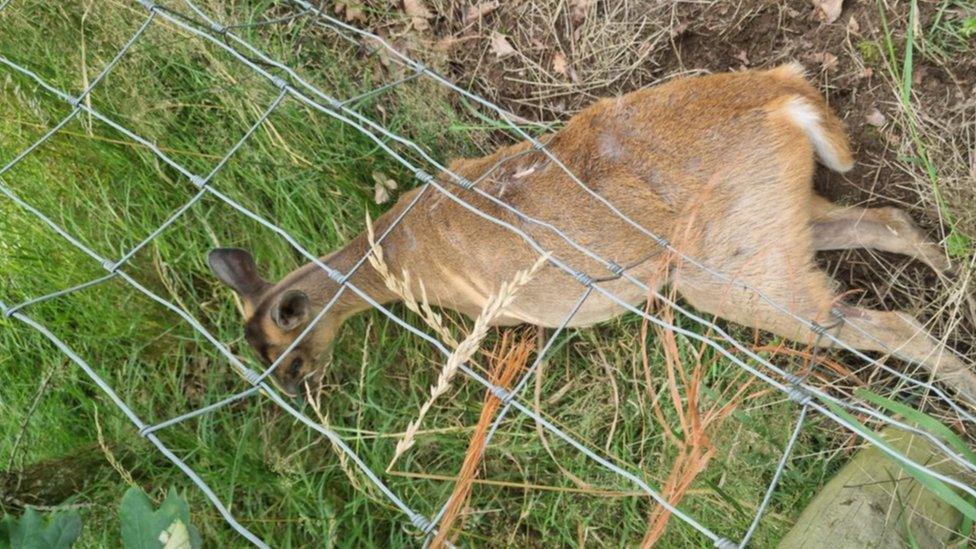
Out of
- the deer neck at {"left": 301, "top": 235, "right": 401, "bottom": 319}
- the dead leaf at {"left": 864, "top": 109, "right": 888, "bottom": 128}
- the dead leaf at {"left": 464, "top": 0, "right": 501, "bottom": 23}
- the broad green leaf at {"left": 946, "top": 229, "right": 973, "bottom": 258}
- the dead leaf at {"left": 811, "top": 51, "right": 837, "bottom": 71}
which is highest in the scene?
the dead leaf at {"left": 464, "top": 0, "right": 501, "bottom": 23}

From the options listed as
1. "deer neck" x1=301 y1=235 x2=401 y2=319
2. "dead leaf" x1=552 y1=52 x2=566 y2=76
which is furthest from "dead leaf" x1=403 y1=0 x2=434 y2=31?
"deer neck" x1=301 y1=235 x2=401 y2=319

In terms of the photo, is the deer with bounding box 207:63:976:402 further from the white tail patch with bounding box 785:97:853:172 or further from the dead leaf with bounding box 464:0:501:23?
the dead leaf with bounding box 464:0:501:23

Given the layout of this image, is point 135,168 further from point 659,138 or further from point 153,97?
point 659,138

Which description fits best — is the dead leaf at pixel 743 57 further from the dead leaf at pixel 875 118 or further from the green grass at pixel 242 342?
the green grass at pixel 242 342

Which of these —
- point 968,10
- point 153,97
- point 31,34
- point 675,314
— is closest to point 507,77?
point 675,314

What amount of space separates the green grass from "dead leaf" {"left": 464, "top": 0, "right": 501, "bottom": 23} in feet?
1.49

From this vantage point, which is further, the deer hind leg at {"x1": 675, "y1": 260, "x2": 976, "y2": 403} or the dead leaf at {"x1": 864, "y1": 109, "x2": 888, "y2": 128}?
the dead leaf at {"x1": 864, "y1": 109, "x2": 888, "y2": 128}

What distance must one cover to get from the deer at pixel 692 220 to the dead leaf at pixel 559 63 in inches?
24.1

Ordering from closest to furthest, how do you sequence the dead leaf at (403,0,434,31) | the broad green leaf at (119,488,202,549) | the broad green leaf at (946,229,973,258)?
1. the broad green leaf at (119,488,202,549)
2. the broad green leaf at (946,229,973,258)
3. the dead leaf at (403,0,434,31)

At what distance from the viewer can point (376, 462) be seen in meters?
A: 4.14

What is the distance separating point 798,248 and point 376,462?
213cm

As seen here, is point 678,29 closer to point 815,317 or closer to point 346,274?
point 815,317

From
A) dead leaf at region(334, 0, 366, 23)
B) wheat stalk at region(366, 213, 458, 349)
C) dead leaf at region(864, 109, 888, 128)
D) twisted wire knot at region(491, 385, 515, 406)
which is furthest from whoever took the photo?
dead leaf at region(334, 0, 366, 23)

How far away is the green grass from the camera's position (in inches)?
159
